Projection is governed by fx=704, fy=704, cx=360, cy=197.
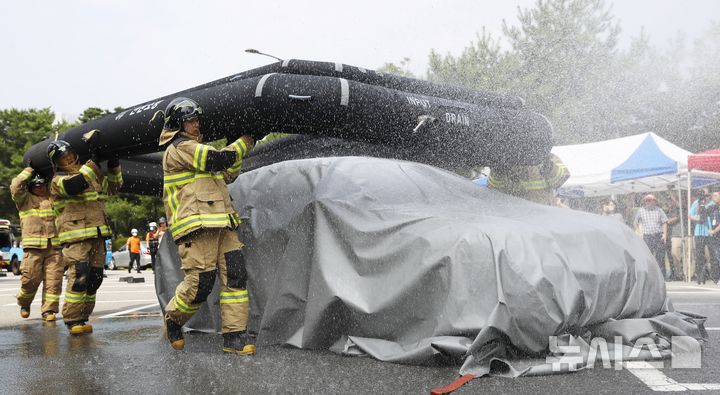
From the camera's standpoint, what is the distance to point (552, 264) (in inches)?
158

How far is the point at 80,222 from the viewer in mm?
6523

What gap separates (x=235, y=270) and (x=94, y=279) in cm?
234

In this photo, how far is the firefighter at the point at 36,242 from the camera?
776 cm

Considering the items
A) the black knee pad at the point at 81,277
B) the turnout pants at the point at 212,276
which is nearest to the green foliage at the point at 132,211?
the black knee pad at the point at 81,277

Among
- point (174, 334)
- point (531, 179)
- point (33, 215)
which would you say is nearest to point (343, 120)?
point (174, 334)

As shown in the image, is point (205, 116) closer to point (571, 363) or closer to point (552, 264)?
point (552, 264)

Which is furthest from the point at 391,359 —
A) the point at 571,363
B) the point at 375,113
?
the point at 375,113

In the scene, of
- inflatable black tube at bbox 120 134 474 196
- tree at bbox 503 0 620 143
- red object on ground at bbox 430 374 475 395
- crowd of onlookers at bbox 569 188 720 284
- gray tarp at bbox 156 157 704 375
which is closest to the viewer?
red object on ground at bbox 430 374 475 395

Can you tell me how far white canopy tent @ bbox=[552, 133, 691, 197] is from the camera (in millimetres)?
13894

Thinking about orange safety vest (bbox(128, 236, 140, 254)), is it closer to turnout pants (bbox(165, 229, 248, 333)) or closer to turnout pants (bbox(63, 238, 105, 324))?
turnout pants (bbox(63, 238, 105, 324))

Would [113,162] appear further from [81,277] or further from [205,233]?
[205,233]

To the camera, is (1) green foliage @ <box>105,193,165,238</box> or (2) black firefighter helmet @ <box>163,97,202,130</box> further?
(1) green foliage @ <box>105,193,165,238</box>

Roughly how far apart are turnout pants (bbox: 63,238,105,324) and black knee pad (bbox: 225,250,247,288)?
7.14 ft

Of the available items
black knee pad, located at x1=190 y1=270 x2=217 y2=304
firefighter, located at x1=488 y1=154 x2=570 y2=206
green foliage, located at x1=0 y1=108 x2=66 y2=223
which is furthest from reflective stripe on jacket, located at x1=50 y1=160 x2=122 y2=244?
green foliage, located at x1=0 y1=108 x2=66 y2=223
